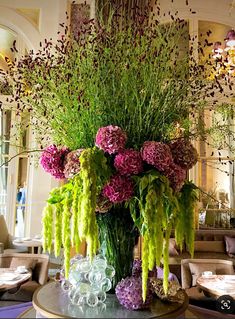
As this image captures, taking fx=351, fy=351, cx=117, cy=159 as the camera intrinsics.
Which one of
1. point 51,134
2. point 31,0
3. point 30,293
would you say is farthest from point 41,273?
point 31,0

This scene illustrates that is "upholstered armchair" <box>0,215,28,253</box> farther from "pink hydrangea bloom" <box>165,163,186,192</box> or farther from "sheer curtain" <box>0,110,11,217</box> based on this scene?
"pink hydrangea bloom" <box>165,163,186,192</box>

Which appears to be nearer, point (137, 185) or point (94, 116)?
point (137, 185)

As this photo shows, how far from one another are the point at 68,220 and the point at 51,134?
439 millimetres

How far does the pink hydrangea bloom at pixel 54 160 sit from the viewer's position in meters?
1.23

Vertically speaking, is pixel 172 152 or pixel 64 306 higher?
pixel 172 152

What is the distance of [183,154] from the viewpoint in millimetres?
1221

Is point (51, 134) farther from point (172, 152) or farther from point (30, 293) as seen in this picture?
point (30, 293)

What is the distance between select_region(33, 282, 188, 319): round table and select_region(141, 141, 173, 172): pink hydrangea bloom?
17.4 inches

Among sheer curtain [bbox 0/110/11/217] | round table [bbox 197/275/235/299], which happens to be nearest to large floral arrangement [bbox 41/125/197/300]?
round table [bbox 197/275/235/299]

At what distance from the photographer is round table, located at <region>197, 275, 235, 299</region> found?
10.7 ft

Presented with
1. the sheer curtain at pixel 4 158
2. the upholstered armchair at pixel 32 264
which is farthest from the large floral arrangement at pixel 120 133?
the sheer curtain at pixel 4 158

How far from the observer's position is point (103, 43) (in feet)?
4.39

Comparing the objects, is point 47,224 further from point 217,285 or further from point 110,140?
point 217,285

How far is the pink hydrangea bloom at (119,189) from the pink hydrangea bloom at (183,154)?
205 millimetres
